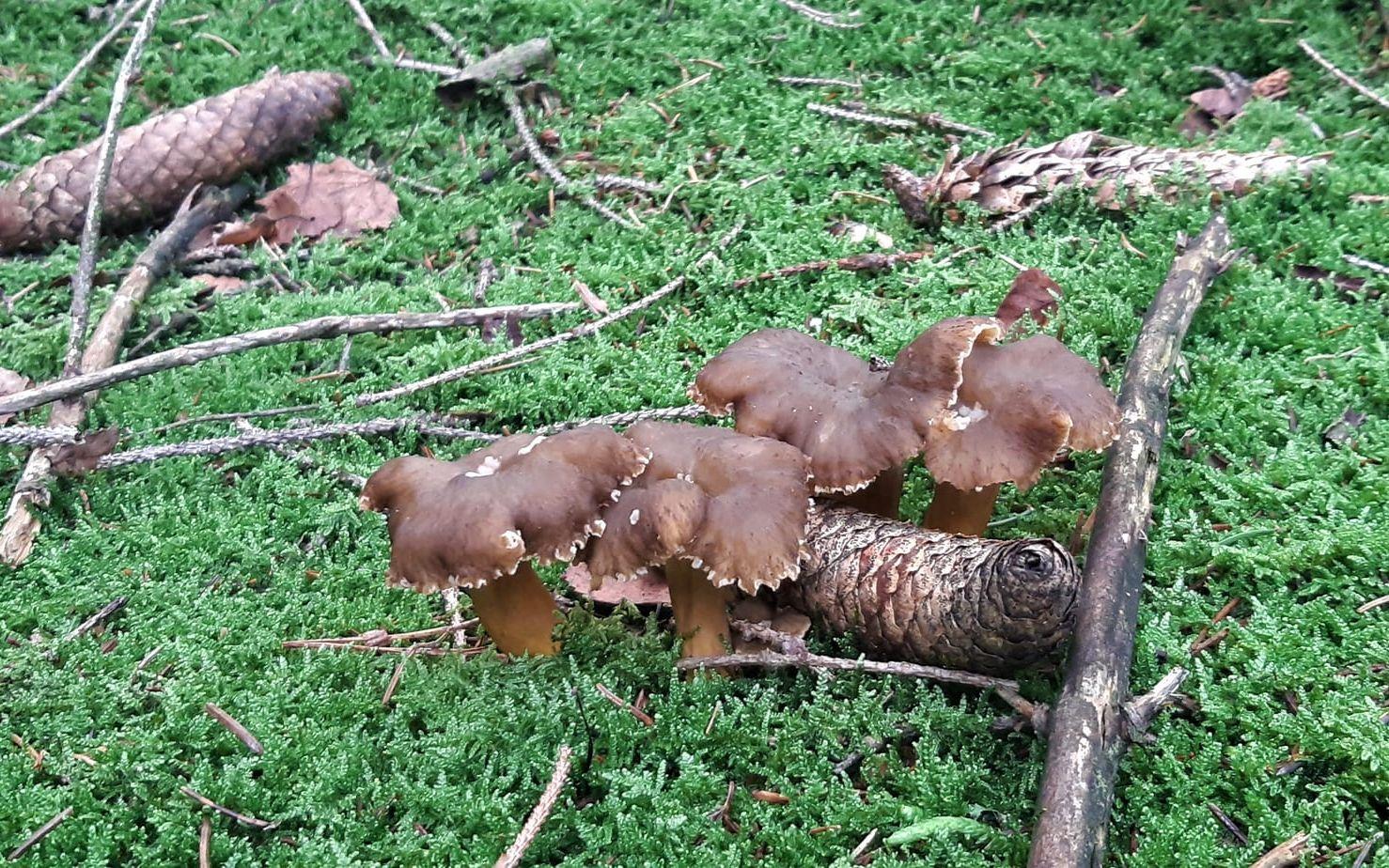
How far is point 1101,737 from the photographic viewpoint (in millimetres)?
2059

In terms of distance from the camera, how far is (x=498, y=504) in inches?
83.2

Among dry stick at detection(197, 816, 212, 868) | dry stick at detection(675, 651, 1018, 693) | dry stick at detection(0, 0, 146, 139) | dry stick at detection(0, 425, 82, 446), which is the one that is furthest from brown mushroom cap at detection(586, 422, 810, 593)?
dry stick at detection(0, 0, 146, 139)

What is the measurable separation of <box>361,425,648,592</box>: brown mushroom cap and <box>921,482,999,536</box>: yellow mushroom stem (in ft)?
2.79

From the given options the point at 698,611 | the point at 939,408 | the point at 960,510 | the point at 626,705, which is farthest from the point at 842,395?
the point at 626,705

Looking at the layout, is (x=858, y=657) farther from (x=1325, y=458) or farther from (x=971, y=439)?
(x=1325, y=458)

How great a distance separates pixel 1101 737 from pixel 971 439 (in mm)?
704

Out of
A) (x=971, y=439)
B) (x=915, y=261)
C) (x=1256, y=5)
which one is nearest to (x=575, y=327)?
(x=915, y=261)

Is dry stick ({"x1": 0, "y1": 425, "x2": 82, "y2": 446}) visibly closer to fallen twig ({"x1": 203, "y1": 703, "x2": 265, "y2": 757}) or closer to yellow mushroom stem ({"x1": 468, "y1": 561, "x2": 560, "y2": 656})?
fallen twig ({"x1": 203, "y1": 703, "x2": 265, "y2": 757})

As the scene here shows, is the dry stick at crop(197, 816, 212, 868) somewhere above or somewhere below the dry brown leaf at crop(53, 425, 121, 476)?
below

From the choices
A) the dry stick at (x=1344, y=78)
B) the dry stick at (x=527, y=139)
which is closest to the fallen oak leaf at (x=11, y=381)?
the dry stick at (x=527, y=139)

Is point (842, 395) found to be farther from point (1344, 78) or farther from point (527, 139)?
point (1344, 78)

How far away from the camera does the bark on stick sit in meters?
2.10

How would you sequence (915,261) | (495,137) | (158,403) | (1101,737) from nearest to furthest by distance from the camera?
1. (1101,737)
2. (158,403)
3. (915,261)
4. (495,137)

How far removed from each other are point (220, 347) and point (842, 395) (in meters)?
2.08
